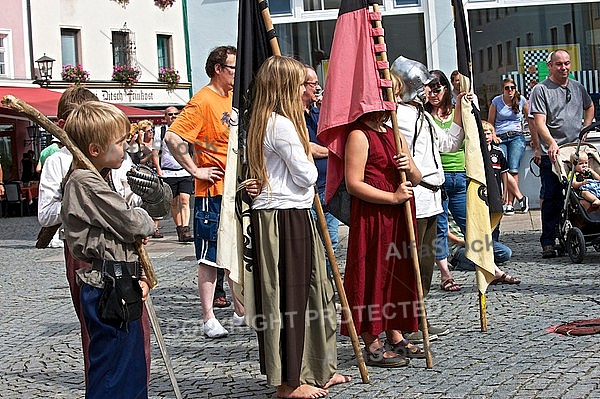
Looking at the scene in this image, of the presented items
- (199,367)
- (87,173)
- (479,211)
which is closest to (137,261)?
(87,173)

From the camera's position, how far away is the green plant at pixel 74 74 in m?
36.4

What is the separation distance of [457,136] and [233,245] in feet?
7.04

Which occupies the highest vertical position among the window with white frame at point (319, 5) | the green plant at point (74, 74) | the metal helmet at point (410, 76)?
the green plant at point (74, 74)

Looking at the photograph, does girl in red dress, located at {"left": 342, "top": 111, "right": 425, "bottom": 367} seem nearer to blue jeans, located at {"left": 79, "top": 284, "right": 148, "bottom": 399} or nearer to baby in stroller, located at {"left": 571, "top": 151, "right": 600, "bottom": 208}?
blue jeans, located at {"left": 79, "top": 284, "right": 148, "bottom": 399}

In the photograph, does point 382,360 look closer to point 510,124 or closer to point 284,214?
point 284,214

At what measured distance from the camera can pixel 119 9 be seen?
38.4 metres

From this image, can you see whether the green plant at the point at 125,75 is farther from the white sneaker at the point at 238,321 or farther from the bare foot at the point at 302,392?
the bare foot at the point at 302,392

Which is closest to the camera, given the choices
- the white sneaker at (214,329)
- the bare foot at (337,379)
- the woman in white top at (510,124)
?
the bare foot at (337,379)

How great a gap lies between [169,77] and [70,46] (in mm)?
3771

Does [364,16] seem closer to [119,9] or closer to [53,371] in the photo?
[53,371]

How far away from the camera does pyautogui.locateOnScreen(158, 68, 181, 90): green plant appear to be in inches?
1540

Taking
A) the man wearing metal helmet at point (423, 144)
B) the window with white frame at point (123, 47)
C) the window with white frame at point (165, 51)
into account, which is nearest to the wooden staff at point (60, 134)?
the man wearing metal helmet at point (423, 144)

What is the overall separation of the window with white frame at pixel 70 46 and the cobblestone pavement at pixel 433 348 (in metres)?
28.6

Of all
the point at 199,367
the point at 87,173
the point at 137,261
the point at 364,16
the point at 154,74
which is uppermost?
the point at 154,74
